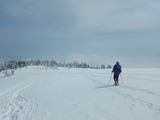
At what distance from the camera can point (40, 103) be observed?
63.9 ft

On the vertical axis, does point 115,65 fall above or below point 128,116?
above

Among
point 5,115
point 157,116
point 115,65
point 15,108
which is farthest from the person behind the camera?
point 115,65

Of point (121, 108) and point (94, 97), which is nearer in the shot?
point (121, 108)

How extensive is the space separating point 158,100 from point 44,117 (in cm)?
610

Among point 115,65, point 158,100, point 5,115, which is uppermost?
point 115,65

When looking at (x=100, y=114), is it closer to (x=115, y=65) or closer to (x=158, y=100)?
(x=158, y=100)

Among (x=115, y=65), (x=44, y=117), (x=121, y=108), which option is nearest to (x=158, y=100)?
(x=121, y=108)

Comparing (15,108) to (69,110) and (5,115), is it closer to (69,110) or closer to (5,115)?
(5,115)

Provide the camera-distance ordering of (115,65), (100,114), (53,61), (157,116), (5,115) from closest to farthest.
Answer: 1. (157,116)
2. (100,114)
3. (5,115)
4. (115,65)
5. (53,61)

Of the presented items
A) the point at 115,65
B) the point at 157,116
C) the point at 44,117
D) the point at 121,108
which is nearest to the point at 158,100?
the point at 121,108

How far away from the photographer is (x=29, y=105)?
754 inches

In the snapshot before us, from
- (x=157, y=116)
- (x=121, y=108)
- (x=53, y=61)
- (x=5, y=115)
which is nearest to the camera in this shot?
(x=157, y=116)

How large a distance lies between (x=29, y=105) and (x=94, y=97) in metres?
4.01

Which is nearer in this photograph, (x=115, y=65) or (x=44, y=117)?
(x=44, y=117)
